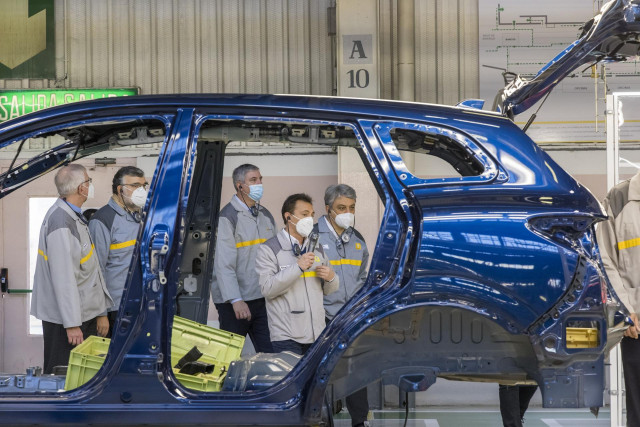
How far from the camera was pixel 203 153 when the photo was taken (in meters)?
4.65

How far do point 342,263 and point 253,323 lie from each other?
0.85 m

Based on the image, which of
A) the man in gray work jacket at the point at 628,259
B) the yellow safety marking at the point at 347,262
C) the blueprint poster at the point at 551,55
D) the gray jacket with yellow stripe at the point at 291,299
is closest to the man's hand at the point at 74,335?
the gray jacket with yellow stripe at the point at 291,299

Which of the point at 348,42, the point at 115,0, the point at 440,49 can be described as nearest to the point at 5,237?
the point at 115,0

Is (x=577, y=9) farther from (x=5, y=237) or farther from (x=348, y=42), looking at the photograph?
(x=5, y=237)

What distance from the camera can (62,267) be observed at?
4.84 m

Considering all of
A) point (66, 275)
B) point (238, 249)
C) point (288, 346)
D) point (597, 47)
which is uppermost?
point (597, 47)

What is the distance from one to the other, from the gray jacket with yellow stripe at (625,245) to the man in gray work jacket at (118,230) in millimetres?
2842

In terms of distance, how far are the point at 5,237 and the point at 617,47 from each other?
6.75 metres

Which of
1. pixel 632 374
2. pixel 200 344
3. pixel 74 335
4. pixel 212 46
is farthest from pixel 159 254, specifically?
pixel 212 46

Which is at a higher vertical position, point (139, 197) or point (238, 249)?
point (139, 197)

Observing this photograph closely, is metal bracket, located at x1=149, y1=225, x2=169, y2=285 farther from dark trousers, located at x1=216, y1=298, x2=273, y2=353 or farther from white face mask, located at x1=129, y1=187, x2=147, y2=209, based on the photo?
dark trousers, located at x1=216, y1=298, x2=273, y2=353

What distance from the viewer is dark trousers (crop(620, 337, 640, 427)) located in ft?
17.9

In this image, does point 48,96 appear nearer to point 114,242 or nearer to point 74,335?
point 114,242

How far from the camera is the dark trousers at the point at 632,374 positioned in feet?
17.9
